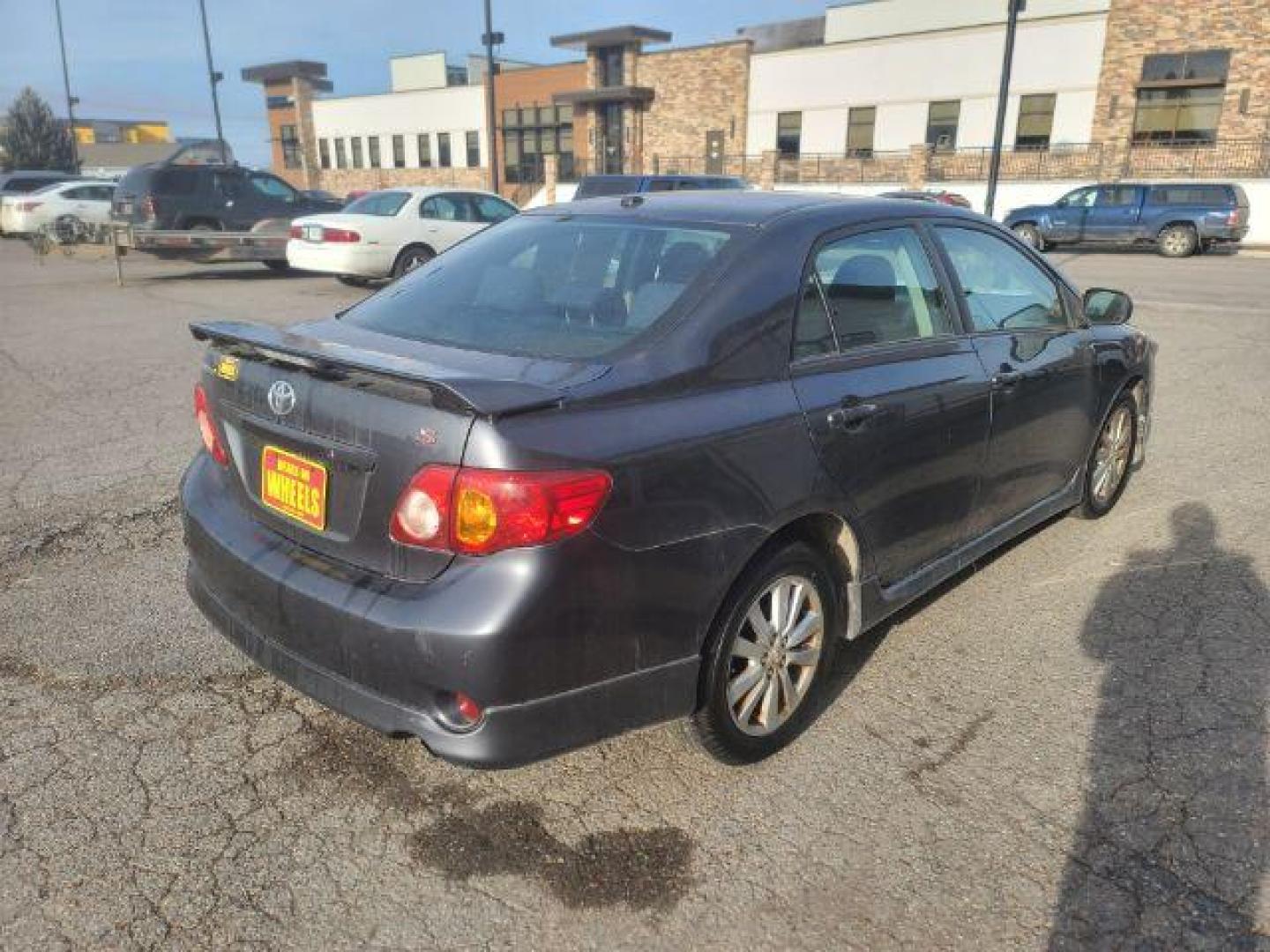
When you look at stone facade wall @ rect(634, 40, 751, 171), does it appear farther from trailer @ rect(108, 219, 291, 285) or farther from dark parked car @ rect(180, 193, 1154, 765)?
dark parked car @ rect(180, 193, 1154, 765)

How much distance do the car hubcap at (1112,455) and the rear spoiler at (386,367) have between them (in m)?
3.52

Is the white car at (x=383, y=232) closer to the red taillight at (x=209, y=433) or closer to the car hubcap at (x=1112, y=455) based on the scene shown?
the car hubcap at (x=1112, y=455)

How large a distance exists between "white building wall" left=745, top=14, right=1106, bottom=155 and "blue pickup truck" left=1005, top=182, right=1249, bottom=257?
32.7 ft

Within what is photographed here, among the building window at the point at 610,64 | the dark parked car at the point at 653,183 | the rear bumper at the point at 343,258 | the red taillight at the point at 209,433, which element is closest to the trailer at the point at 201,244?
the rear bumper at the point at 343,258

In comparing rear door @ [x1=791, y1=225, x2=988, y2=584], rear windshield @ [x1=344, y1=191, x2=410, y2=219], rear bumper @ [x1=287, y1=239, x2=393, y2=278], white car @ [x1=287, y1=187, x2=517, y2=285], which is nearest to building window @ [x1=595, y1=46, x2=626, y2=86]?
white car @ [x1=287, y1=187, x2=517, y2=285]

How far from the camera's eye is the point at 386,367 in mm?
2336

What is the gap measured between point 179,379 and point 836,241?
21.4ft

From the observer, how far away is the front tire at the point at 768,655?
2.62 m

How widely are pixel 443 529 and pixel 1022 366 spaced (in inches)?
101

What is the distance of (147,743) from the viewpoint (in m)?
2.89

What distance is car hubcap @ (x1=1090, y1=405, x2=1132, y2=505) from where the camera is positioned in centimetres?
476

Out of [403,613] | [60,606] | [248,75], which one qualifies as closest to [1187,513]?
[403,613]

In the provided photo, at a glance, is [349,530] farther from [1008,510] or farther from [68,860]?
[1008,510]

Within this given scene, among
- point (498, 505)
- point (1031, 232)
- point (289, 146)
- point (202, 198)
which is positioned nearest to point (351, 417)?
point (498, 505)
